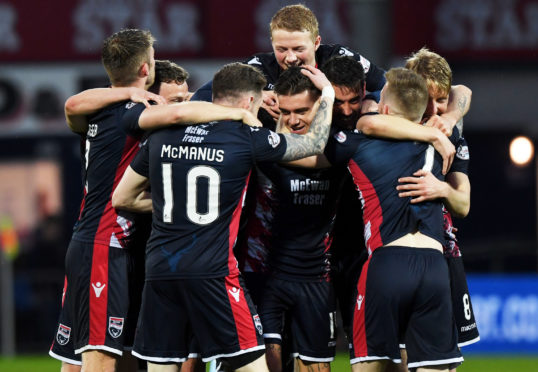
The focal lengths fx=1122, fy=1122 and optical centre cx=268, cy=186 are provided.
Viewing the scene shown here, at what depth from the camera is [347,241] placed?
25.9ft

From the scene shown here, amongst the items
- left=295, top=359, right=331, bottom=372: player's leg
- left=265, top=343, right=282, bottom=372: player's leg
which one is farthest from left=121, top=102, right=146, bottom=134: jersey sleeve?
left=295, top=359, right=331, bottom=372: player's leg

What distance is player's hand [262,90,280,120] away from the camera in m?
7.83

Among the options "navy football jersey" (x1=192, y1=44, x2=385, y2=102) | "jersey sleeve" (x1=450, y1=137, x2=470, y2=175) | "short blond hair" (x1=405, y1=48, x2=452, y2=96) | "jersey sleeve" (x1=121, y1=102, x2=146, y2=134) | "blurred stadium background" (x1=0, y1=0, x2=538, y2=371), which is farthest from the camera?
"blurred stadium background" (x1=0, y1=0, x2=538, y2=371)

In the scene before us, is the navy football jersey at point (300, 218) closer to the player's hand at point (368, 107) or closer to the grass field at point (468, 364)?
the player's hand at point (368, 107)

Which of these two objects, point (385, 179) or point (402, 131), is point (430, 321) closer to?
point (385, 179)

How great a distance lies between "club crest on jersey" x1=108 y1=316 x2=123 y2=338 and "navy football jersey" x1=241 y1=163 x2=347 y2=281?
1092 millimetres

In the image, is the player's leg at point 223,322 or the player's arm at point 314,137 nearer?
the player's leg at point 223,322

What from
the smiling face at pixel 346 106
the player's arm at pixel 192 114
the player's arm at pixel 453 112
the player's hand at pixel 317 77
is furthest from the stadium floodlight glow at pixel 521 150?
the player's arm at pixel 192 114

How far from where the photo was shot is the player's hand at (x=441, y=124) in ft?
24.8

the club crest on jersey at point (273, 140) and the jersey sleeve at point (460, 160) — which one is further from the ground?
the club crest on jersey at point (273, 140)

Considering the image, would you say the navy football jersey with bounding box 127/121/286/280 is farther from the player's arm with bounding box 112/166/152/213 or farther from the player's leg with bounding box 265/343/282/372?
the player's leg with bounding box 265/343/282/372

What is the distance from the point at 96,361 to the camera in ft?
24.9

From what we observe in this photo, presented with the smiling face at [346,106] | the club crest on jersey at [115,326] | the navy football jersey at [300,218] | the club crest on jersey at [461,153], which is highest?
the smiling face at [346,106]

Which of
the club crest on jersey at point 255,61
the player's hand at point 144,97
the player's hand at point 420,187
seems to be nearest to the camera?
the player's hand at point 420,187
